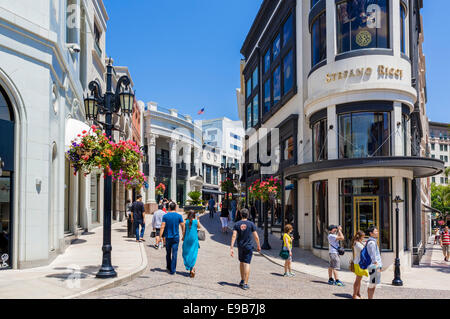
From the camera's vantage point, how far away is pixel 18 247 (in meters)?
10.4

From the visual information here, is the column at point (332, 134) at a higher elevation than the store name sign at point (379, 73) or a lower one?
lower

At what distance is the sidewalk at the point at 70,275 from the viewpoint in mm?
7879

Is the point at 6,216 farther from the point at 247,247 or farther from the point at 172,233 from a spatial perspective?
the point at 247,247

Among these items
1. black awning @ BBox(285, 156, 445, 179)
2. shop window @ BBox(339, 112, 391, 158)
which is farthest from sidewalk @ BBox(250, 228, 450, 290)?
shop window @ BBox(339, 112, 391, 158)

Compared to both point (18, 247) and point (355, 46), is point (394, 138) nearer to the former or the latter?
point (355, 46)

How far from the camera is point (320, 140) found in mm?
17312

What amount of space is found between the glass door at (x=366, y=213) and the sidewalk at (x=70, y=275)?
322 inches

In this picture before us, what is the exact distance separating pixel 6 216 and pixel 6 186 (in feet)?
2.63

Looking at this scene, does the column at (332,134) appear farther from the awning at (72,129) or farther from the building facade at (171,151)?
the building facade at (171,151)

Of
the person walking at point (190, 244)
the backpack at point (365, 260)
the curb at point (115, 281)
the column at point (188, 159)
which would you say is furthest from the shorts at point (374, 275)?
the column at point (188, 159)

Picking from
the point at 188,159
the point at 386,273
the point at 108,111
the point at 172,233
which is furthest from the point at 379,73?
the point at 188,159

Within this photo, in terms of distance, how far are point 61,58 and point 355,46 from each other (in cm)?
1105
